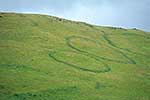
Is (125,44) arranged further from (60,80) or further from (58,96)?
(58,96)

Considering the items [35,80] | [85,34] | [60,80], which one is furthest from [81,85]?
[85,34]

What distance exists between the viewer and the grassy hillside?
53.2 meters

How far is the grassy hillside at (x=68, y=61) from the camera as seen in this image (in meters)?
53.2

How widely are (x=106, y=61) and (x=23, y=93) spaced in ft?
88.6

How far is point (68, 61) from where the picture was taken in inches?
2667

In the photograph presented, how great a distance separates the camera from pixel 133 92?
57.6m

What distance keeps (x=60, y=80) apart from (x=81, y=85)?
330 cm

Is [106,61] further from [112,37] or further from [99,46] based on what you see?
[112,37]

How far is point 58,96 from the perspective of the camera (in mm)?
50562

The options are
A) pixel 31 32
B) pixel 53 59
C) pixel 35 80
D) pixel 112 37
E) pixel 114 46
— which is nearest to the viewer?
pixel 35 80

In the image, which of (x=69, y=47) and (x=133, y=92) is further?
(x=69, y=47)

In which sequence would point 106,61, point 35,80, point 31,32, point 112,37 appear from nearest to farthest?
point 35,80, point 106,61, point 31,32, point 112,37

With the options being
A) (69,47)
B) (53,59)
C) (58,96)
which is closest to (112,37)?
(69,47)

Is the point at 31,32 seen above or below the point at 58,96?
above
